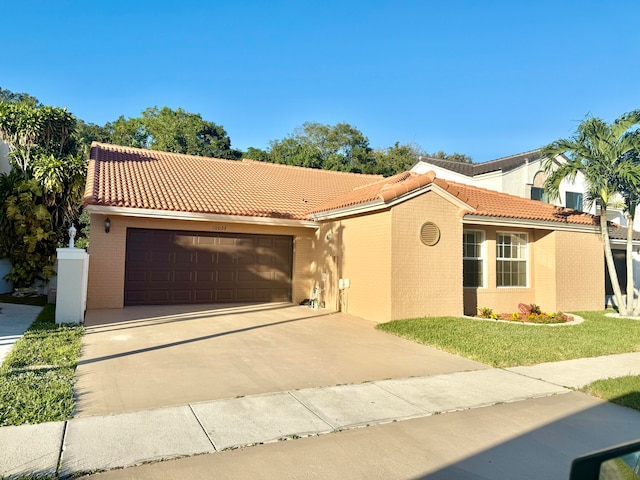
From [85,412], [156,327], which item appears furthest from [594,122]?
[85,412]

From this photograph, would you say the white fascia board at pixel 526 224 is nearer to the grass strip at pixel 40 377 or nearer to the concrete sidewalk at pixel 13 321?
the grass strip at pixel 40 377

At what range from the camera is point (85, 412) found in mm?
4910

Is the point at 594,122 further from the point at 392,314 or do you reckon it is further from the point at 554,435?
the point at 554,435

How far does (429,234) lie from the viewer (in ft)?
39.7

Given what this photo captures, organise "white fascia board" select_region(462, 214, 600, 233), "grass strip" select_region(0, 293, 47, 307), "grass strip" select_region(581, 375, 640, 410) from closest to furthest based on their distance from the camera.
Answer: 1. "grass strip" select_region(581, 375, 640, 410)
2. "white fascia board" select_region(462, 214, 600, 233)
3. "grass strip" select_region(0, 293, 47, 307)

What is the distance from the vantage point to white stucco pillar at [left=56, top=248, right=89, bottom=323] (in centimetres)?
1014

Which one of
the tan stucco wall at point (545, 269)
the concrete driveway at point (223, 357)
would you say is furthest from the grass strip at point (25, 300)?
the tan stucco wall at point (545, 269)

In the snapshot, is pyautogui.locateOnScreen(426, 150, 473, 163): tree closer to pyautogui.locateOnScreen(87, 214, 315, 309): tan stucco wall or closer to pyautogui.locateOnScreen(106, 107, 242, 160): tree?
pyautogui.locateOnScreen(106, 107, 242, 160): tree

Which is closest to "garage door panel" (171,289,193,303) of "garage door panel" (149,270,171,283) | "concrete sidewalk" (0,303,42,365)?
"garage door panel" (149,270,171,283)

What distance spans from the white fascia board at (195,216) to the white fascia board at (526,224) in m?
5.15

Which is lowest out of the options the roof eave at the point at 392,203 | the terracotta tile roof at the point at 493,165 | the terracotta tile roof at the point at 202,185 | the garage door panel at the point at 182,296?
the garage door panel at the point at 182,296

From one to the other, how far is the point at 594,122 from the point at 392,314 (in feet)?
27.4

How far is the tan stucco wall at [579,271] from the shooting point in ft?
48.5

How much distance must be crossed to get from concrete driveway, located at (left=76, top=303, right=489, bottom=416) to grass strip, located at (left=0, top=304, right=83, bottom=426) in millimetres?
192
